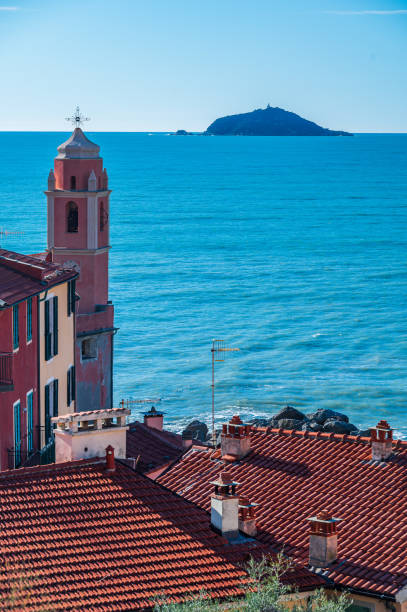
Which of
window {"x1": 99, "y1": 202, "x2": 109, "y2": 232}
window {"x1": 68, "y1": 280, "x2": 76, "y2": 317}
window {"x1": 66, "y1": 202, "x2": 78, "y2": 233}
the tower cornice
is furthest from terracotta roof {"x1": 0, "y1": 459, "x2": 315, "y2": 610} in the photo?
window {"x1": 99, "y1": 202, "x2": 109, "y2": 232}

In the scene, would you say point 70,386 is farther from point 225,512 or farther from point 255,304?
point 255,304

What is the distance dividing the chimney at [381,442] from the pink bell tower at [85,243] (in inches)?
942

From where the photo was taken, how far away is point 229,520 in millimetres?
17812

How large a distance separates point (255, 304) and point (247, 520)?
7774cm

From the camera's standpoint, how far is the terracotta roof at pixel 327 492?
18281 millimetres

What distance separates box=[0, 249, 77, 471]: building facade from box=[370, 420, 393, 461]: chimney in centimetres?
898

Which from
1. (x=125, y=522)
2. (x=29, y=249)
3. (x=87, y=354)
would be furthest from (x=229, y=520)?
(x=29, y=249)

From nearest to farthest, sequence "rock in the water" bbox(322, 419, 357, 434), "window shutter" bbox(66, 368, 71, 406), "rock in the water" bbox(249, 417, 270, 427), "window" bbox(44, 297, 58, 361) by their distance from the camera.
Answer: "window" bbox(44, 297, 58, 361) → "window shutter" bbox(66, 368, 71, 406) → "rock in the water" bbox(322, 419, 357, 434) → "rock in the water" bbox(249, 417, 270, 427)

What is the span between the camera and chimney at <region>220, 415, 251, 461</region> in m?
22.0

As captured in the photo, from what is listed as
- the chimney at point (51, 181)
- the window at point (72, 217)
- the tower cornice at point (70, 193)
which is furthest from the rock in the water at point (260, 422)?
the chimney at point (51, 181)

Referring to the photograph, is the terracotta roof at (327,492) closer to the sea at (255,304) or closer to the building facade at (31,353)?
the building facade at (31,353)

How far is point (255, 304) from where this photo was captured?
9594 cm

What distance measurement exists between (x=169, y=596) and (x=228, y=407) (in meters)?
46.7

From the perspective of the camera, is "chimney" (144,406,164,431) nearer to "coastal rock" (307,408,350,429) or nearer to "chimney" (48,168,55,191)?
"chimney" (48,168,55,191)
